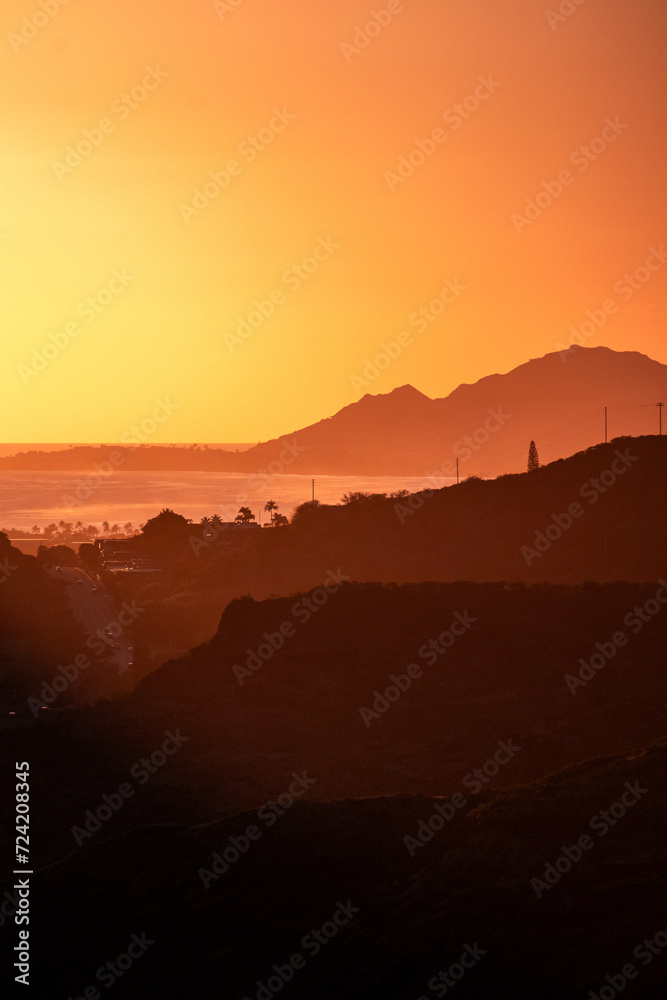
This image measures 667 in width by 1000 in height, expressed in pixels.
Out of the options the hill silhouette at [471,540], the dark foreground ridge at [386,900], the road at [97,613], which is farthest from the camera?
the hill silhouette at [471,540]

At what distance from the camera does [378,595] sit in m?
54.1

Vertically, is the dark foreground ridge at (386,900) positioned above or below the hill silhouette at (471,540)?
below

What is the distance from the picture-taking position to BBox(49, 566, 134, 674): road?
7319 cm

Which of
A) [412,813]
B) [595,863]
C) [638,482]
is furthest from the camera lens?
[638,482]

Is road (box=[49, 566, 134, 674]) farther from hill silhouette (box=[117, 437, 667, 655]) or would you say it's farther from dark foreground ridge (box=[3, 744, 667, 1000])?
dark foreground ridge (box=[3, 744, 667, 1000])

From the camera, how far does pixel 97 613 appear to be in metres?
94.6

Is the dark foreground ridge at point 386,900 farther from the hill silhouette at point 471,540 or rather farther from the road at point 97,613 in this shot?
the hill silhouette at point 471,540

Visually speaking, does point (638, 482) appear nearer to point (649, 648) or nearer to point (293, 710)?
point (649, 648)

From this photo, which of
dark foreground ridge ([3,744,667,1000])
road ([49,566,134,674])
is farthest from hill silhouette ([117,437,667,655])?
dark foreground ridge ([3,744,667,1000])

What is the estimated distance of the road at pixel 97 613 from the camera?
73.2 metres

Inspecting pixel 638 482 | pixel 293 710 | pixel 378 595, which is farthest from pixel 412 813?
pixel 638 482

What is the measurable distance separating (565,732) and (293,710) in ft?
37.1

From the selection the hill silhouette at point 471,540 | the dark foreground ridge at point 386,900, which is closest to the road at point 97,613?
the hill silhouette at point 471,540

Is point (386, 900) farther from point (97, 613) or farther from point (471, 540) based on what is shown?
point (97, 613)
